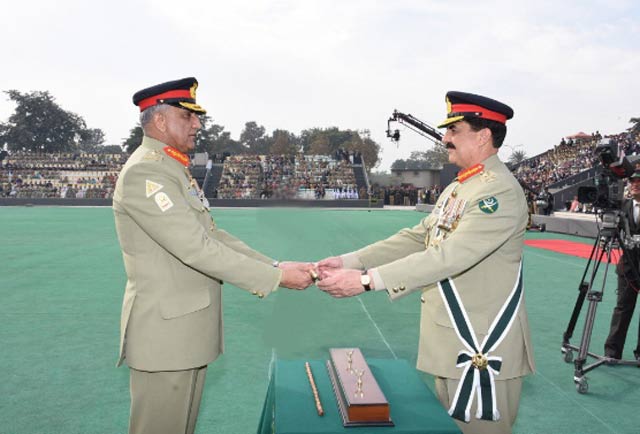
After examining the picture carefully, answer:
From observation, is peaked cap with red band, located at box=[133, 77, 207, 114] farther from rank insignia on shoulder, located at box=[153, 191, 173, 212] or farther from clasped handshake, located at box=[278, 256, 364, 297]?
clasped handshake, located at box=[278, 256, 364, 297]

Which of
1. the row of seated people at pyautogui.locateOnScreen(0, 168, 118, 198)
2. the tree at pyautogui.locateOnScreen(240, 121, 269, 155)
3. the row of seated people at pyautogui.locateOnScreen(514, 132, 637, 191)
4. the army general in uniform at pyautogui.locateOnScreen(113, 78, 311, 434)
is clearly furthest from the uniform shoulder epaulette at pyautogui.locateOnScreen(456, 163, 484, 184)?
the tree at pyautogui.locateOnScreen(240, 121, 269, 155)

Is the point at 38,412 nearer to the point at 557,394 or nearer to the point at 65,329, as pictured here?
the point at 65,329

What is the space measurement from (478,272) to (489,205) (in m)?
0.33

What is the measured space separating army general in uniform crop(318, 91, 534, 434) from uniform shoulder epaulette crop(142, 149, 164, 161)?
1208 millimetres

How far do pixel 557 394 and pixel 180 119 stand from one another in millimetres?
3838

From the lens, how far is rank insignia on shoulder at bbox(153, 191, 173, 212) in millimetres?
2527

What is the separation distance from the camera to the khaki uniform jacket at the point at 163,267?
Result: 254 cm

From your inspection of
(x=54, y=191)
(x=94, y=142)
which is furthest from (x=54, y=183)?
(x=94, y=142)

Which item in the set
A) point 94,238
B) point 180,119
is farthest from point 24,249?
point 180,119

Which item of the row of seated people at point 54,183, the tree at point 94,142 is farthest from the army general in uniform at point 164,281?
the tree at point 94,142

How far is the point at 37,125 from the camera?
82.1 meters

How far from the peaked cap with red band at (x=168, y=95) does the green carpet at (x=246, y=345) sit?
3.77 ft

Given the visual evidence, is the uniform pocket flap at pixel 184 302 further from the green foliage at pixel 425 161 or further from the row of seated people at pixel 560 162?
the green foliage at pixel 425 161

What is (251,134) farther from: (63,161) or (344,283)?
(344,283)
